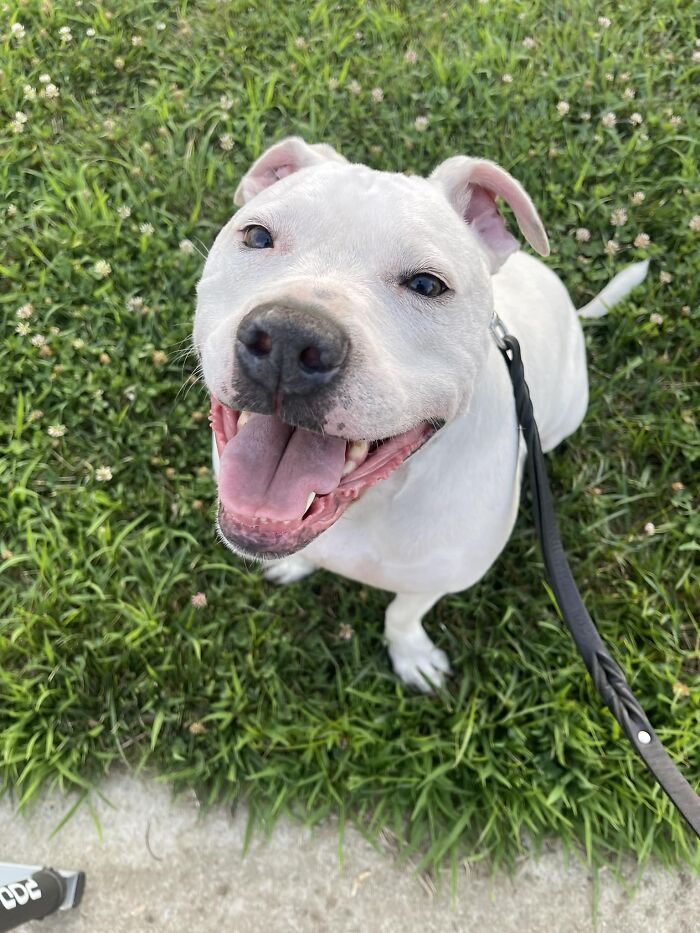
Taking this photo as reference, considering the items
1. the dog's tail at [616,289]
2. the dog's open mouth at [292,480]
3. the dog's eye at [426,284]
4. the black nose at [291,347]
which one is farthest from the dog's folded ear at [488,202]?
the dog's tail at [616,289]

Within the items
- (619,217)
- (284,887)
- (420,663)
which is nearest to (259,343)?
(420,663)

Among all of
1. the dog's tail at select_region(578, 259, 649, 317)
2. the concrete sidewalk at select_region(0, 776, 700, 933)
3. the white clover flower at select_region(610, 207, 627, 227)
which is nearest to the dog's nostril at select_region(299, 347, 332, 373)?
the concrete sidewalk at select_region(0, 776, 700, 933)

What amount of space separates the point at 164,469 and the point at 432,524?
164 cm

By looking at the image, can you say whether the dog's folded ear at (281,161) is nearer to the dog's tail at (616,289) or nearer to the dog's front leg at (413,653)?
the dog's front leg at (413,653)

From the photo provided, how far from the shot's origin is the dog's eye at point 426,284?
1.70 meters

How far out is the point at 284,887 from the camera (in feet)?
8.69

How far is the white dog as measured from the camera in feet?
4.84

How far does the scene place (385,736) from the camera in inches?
110

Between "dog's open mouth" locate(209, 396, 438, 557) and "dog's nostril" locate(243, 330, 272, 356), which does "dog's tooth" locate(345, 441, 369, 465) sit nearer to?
"dog's open mouth" locate(209, 396, 438, 557)

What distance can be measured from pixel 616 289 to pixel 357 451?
7.29ft

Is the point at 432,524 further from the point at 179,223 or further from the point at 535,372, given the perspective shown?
the point at 179,223

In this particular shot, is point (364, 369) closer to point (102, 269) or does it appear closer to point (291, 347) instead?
point (291, 347)

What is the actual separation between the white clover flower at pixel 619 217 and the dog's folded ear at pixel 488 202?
1865 millimetres

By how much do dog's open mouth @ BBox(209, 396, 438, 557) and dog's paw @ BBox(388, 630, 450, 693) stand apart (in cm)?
129
